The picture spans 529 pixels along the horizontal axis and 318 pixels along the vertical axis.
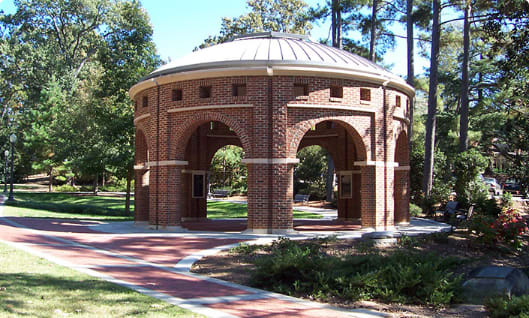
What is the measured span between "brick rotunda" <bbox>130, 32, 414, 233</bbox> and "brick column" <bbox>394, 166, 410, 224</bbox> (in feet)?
0.13

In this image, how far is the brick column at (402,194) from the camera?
65.0ft

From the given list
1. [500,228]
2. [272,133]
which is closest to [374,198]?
[272,133]

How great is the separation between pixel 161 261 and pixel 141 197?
899 cm

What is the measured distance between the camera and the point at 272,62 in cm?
1562

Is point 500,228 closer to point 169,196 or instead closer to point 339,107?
point 339,107

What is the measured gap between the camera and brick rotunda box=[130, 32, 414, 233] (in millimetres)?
15750

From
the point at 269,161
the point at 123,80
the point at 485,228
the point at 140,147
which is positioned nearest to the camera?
the point at 485,228

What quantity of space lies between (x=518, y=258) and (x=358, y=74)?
7.50 m

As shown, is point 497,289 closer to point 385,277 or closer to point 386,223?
point 385,277

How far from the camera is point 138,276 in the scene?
364 inches

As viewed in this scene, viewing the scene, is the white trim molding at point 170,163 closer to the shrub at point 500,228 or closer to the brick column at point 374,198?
the brick column at point 374,198

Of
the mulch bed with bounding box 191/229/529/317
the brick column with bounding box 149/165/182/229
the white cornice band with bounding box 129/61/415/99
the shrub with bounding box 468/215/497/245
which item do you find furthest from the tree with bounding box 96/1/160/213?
the shrub with bounding box 468/215/497/245

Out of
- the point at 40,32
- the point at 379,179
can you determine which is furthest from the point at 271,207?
the point at 40,32

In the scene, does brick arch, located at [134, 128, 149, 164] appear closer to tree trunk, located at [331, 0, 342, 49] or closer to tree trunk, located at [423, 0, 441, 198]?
tree trunk, located at [423, 0, 441, 198]
